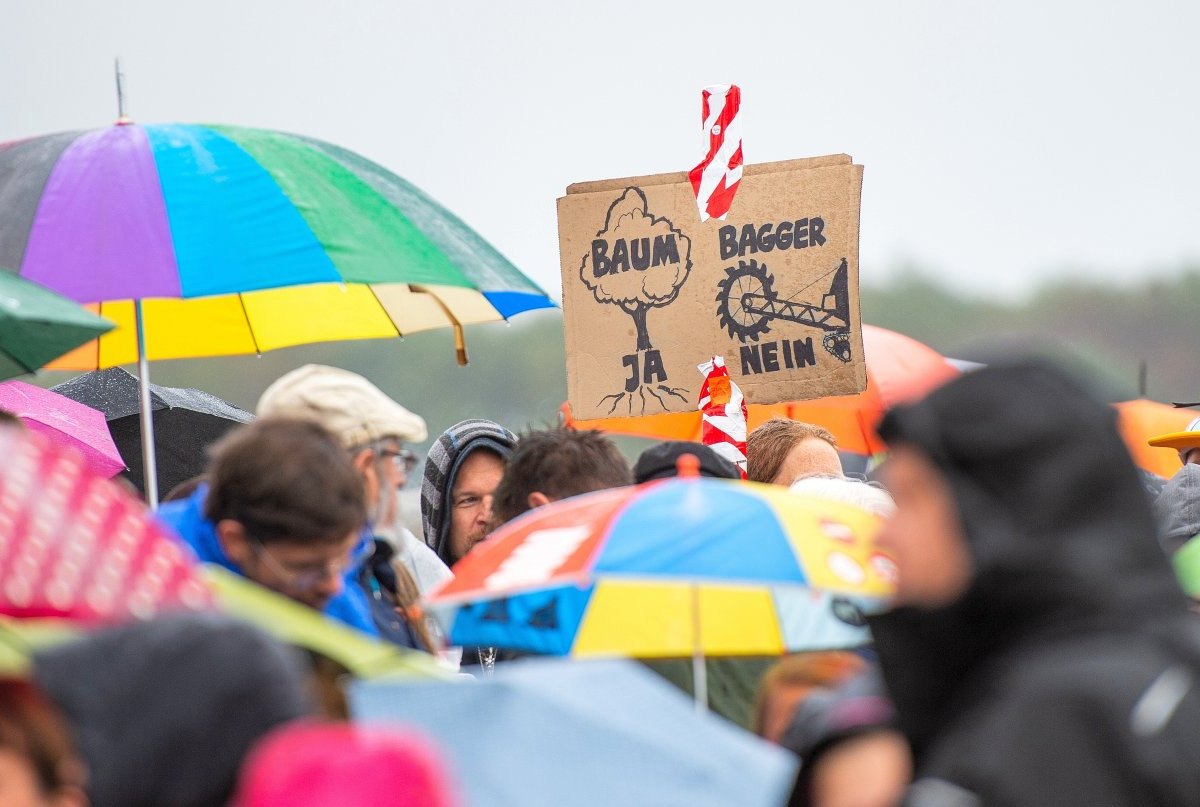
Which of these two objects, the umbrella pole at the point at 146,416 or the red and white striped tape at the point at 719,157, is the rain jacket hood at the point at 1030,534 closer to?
the umbrella pole at the point at 146,416

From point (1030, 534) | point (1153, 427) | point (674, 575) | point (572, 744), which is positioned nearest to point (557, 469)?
point (674, 575)

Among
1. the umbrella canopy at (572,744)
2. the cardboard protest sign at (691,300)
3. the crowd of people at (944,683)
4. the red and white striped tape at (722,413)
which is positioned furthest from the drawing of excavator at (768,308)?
the umbrella canopy at (572,744)

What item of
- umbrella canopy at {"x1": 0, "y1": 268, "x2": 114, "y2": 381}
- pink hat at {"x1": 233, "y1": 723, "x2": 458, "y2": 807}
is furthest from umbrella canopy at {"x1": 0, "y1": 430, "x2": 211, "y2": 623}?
umbrella canopy at {"x1": 0, "y1": 268, "x2": 114, "y2": 381}

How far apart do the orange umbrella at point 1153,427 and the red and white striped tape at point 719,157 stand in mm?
3930

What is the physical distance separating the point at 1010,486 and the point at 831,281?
4032 millimetres

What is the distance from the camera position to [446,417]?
12.4m

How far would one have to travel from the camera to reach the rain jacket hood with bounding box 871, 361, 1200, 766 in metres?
1.80

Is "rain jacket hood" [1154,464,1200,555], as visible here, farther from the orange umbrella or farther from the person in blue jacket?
the person in blue jacket

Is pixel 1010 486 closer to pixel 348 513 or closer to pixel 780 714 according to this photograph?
pixel 780 714

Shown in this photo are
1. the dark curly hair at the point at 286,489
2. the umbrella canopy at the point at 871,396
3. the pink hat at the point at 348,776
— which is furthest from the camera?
the umbrella canopy at the point at 871,396

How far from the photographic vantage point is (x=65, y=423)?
6629mm

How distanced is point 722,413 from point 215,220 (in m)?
2.28

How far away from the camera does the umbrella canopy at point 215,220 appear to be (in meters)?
3.59

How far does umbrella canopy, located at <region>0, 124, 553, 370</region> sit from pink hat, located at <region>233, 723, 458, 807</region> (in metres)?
2.08
